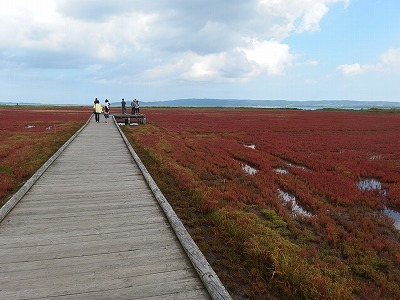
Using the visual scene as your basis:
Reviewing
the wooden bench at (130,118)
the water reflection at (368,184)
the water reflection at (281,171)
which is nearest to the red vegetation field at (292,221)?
the water reflection at (368,184)

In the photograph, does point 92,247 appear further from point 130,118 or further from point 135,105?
point 135,105

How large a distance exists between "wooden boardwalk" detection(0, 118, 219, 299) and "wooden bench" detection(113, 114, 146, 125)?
78.2ft

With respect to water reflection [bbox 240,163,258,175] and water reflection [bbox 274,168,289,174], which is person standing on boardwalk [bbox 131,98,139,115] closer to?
water reflection [bbox 240,163,258,175]

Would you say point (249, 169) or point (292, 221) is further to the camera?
point (249, 169)

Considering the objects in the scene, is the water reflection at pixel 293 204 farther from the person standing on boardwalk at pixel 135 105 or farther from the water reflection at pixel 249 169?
the person standing on boardwalk at pixel 135 105

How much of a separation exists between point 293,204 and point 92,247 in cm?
648

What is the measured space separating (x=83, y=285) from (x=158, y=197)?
3.24 m

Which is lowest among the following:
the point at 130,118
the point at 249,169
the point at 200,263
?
the point at 249,169

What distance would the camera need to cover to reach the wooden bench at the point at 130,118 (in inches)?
1219

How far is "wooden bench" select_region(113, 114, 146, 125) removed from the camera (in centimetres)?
3095

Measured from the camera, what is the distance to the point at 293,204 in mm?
9031

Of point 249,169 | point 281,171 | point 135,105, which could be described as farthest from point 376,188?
point 135,105

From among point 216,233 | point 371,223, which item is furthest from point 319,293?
point 371,223

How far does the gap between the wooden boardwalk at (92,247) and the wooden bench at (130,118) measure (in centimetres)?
2382
